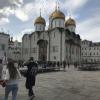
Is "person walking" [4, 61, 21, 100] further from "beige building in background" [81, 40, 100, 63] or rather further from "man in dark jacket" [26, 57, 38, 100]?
"beige building in background" [81, 40, 100, 63]

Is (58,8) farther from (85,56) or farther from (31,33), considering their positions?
(85,56)

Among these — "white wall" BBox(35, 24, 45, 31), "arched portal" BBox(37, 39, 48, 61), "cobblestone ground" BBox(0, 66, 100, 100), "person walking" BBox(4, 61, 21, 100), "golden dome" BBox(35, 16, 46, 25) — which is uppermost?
"golden dome" BBox(35, 16, 46, 25)

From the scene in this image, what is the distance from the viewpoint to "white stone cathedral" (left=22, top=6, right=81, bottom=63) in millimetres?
80500

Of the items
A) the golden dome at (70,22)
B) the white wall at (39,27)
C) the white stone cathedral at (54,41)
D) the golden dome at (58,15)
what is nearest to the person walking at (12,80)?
the white stone cathedral at (54,41)

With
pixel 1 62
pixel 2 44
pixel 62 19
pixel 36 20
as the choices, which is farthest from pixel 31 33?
pixel 1 62

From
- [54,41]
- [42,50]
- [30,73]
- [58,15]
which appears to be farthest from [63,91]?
[58,15]

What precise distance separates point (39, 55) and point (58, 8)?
1809 centimetres

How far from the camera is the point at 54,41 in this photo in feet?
268

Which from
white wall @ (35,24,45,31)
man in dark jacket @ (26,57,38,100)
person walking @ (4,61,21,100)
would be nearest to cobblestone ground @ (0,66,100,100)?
man in dark jacket @ (26,57,38,100)

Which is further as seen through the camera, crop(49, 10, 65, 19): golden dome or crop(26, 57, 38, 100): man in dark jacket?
crop(49, 10, 65, 19): golden dome

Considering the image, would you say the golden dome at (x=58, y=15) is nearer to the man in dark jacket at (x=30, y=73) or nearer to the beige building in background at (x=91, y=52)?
the beige building in background at (x=91, y=52)

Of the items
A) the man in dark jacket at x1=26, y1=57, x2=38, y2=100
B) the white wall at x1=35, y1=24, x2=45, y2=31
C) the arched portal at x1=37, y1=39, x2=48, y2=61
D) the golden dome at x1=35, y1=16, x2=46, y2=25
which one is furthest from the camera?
the white wall at x1=35, y1=24, x2=45, y2=31

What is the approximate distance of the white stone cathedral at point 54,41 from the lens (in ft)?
264

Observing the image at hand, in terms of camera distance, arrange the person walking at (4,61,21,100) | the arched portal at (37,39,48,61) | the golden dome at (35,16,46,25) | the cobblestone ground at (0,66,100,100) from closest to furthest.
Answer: the person walking at (4,61,21,100) → the cobblestone ground at (0,66,100,100) → the arched portal at (37,39,48,61) → the golden dome at (35,16,46,25)
